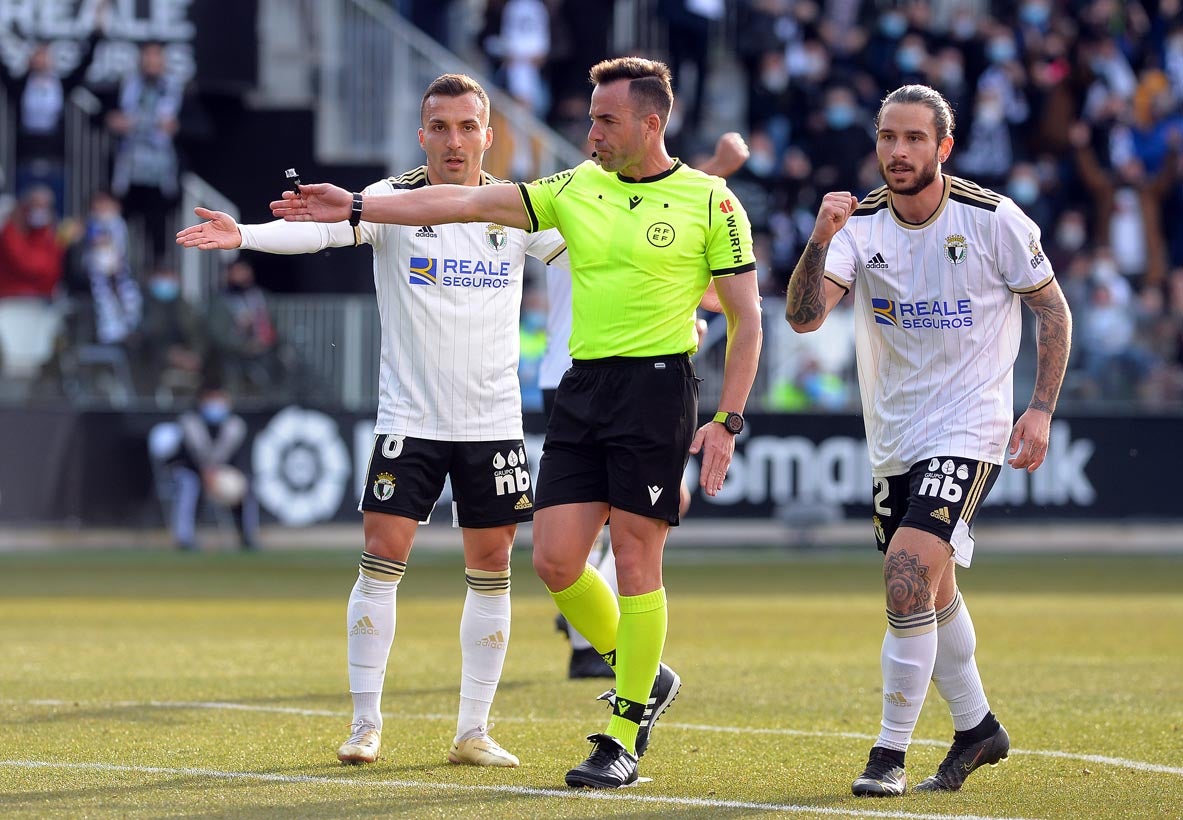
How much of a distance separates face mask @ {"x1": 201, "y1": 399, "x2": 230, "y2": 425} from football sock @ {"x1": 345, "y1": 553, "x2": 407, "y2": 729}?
1384cm

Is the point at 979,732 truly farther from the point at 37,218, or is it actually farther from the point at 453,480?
the point at 37,218

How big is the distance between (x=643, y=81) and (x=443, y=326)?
4.27 feet

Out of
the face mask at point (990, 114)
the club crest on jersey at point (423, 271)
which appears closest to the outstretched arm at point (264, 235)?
the club crest on jersey at point (423, 271)

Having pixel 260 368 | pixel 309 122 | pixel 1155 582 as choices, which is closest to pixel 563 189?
pixel 1155 582

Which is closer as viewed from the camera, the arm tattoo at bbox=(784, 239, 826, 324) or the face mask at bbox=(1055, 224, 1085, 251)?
the arm tattoo at bbox=(784, 239, 826, 324)

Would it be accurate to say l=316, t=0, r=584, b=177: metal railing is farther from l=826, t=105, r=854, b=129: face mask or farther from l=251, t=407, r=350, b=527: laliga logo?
l=251, t=407, r=350, b=527: laliga logo

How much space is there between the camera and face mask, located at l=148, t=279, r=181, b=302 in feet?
70.2

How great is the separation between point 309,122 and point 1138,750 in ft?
58.7

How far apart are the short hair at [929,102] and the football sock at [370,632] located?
248cm

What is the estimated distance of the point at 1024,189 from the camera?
25.1 m

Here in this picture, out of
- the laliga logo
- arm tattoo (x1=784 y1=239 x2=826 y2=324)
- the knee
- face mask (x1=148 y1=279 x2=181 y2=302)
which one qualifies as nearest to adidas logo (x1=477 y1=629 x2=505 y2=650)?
the knee

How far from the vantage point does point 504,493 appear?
24.3 ft

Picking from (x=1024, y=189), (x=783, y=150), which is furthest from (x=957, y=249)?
(x=783, y=150)

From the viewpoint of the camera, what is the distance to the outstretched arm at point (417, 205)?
6.46 m
